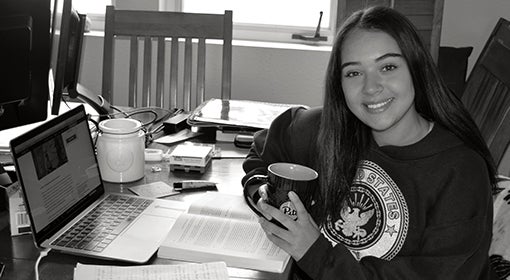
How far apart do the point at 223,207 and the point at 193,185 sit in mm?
186

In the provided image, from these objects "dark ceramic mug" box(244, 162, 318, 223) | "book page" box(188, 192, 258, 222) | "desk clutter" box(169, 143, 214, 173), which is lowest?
"book page" box(188, 192, 258, 222)

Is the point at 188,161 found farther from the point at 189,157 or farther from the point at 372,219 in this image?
the point at 372,219

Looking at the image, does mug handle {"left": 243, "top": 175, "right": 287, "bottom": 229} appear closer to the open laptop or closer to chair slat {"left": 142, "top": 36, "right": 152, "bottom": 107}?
the open laptop

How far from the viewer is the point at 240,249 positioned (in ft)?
3.70

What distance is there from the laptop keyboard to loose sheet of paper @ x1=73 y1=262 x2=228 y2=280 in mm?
76

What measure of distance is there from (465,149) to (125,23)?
1523mm

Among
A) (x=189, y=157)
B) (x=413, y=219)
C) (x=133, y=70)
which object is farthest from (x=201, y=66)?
(x=413, y=219)

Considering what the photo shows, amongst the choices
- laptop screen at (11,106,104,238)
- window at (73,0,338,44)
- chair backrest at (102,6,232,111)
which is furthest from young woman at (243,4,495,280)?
window at (73,0,338,44)

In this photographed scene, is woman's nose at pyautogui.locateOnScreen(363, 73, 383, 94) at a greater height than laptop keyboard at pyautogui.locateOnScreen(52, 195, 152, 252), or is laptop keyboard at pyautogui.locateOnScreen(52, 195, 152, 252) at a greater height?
woman's nose at pyautogui.locateOnScreen(363, 73, 383, 94)

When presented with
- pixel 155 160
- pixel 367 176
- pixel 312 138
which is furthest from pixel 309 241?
pixel 155 160

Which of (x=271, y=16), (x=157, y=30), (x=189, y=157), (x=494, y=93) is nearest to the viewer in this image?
(x=189, y=157)

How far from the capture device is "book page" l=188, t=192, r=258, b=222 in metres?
1.27

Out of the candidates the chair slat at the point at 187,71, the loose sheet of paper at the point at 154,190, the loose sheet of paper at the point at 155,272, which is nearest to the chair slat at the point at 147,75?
the chair slat at the point at 187,71

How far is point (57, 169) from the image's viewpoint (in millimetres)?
1178
